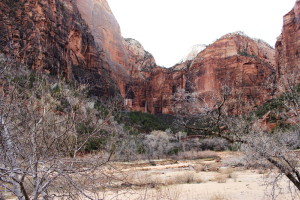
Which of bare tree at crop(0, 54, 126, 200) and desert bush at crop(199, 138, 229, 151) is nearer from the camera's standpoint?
bare tree at crop(0, 54, 126, 200)

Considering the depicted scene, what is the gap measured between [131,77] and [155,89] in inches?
426

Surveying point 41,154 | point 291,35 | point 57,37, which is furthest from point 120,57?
point 41,154

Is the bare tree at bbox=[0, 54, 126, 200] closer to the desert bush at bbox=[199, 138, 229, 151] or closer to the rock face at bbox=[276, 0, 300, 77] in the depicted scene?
the desert bush at bbox=[199, 138, 229, 151]

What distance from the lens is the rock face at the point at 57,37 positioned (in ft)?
111

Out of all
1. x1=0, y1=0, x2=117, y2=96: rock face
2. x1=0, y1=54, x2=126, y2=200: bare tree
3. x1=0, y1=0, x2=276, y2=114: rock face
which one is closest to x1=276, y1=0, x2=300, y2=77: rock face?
x1=0, y1=0, x2=276, y2=114: rock face

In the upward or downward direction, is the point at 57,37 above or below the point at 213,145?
above

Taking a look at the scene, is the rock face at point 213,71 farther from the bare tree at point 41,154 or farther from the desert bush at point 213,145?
the bare tree at point 41,154

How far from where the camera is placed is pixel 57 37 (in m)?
45.7

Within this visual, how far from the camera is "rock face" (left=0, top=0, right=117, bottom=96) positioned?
111ft

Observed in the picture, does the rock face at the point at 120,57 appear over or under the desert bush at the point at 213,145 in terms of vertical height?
over

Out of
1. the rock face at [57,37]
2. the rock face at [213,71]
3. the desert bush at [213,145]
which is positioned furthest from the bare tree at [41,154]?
the rock face at [213,71]

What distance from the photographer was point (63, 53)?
4672 centimetres

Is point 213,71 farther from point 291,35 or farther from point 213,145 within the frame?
point 213,145

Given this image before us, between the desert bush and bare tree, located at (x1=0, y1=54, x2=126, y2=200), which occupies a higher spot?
bare tree, located at (x1=0, y1=54, x2=126, y2=200)
